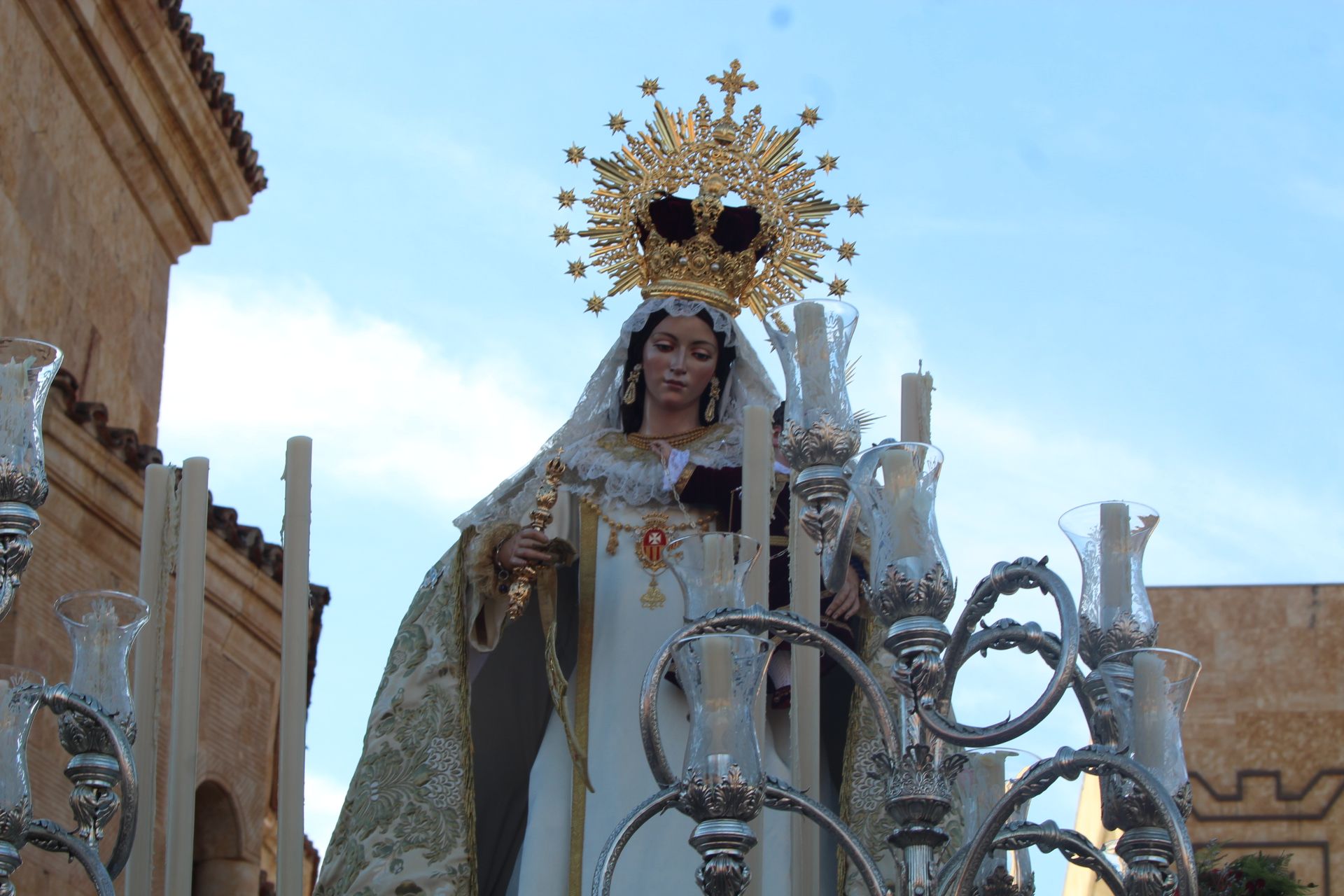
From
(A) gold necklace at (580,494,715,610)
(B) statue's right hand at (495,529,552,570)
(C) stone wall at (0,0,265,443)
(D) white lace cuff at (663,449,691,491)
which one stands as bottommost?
(B) statue's right hand at (495,529,552,570)

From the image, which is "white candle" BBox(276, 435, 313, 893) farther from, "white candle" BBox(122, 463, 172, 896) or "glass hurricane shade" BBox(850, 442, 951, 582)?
"glass hurricane shade" BBox(850, 442, 951, 582)

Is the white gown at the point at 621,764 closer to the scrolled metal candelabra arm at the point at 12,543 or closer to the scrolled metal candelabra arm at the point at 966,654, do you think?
the scrolled metal candelabra arm at the point at 966,654

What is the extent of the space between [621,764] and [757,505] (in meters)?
1.09

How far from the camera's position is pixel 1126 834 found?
392cm

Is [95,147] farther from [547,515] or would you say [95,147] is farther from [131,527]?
[547,515]

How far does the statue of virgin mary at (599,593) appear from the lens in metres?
5.56

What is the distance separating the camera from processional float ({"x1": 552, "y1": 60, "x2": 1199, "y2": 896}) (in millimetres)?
3893

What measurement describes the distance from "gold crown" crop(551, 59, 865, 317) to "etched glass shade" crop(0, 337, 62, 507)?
2.00 meters

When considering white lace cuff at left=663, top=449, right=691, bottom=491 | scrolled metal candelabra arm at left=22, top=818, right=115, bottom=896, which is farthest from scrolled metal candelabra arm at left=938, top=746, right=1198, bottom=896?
white lace cuff at left=663, top=449, right=691, bottom=491

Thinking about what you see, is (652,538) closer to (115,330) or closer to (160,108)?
(115,330)

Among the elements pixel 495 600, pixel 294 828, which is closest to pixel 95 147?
pixel 495 600

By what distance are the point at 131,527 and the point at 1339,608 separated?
508 centimetres

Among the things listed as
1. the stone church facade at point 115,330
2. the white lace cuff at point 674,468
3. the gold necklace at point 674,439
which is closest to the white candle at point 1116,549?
the white lace cuff at point 674,468

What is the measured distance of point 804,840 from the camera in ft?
15.4
